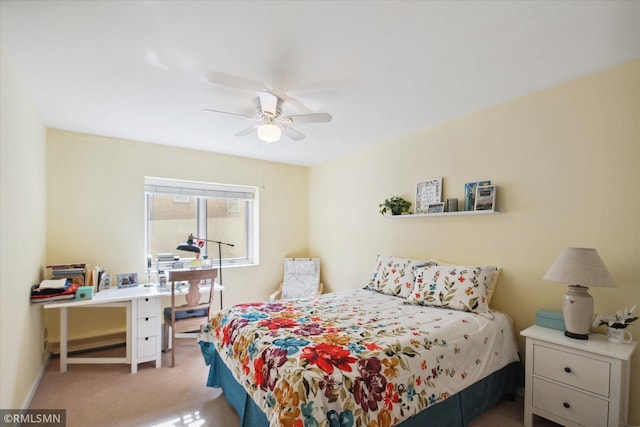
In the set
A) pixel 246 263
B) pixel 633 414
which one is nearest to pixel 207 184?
pixel 246 263

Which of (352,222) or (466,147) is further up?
(466,147)

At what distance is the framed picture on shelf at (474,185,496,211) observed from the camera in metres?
2.56

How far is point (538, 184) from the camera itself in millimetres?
2361

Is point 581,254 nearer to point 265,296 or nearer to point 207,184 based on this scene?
point 265,296

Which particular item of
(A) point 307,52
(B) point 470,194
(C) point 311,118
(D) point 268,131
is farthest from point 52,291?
(B) point 470,194

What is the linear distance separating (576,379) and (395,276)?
1516 mm

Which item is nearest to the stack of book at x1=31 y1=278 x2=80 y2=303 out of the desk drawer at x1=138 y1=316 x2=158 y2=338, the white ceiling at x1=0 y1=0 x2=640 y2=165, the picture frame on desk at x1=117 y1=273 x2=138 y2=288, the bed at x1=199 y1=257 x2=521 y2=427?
the picture frame on desk at x1=117 y1=273 x2=138 y2=288

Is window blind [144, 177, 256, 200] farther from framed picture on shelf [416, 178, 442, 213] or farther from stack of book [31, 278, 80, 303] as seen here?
framed picture on shelf [416, 178, 442, 213]

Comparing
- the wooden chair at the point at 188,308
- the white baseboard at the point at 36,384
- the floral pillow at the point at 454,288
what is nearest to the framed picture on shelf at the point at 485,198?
the floral pillow at the point at 454,288

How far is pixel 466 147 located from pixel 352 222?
69.4 inches

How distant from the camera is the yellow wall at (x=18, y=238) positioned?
5.99 ft

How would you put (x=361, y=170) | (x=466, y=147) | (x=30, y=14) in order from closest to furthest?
(x=30, y=14) < (x=466, y=147) < (x=361, y=170)

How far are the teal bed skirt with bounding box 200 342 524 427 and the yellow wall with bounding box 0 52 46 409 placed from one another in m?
1.22

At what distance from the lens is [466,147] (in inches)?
112
